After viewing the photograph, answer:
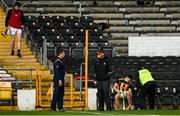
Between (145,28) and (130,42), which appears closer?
(130,42)

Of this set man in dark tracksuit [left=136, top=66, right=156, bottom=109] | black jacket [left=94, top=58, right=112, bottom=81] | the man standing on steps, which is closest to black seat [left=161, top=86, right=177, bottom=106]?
man in dark tracksuit [left=136, top=66, right=156, bottom=109]

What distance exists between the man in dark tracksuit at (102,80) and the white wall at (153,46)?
31.7 feet

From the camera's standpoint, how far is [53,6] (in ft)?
112

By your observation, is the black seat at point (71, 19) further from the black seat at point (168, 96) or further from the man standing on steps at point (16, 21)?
the black seat at point (168, 96)

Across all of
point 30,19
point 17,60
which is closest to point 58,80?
point 17,60

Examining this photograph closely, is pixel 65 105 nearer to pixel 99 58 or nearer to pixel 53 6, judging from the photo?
pixel 99 58

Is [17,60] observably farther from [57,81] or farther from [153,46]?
[153,46]

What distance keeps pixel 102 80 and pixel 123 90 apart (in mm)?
3149

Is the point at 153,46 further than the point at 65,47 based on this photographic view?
Yes

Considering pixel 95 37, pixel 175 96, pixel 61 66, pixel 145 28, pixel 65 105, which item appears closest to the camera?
pixel 61 66

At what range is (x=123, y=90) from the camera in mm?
23281

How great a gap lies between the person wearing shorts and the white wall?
6.56 m

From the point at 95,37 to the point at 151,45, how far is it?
237cm

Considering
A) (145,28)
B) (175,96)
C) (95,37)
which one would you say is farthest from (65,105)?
(145,28)
